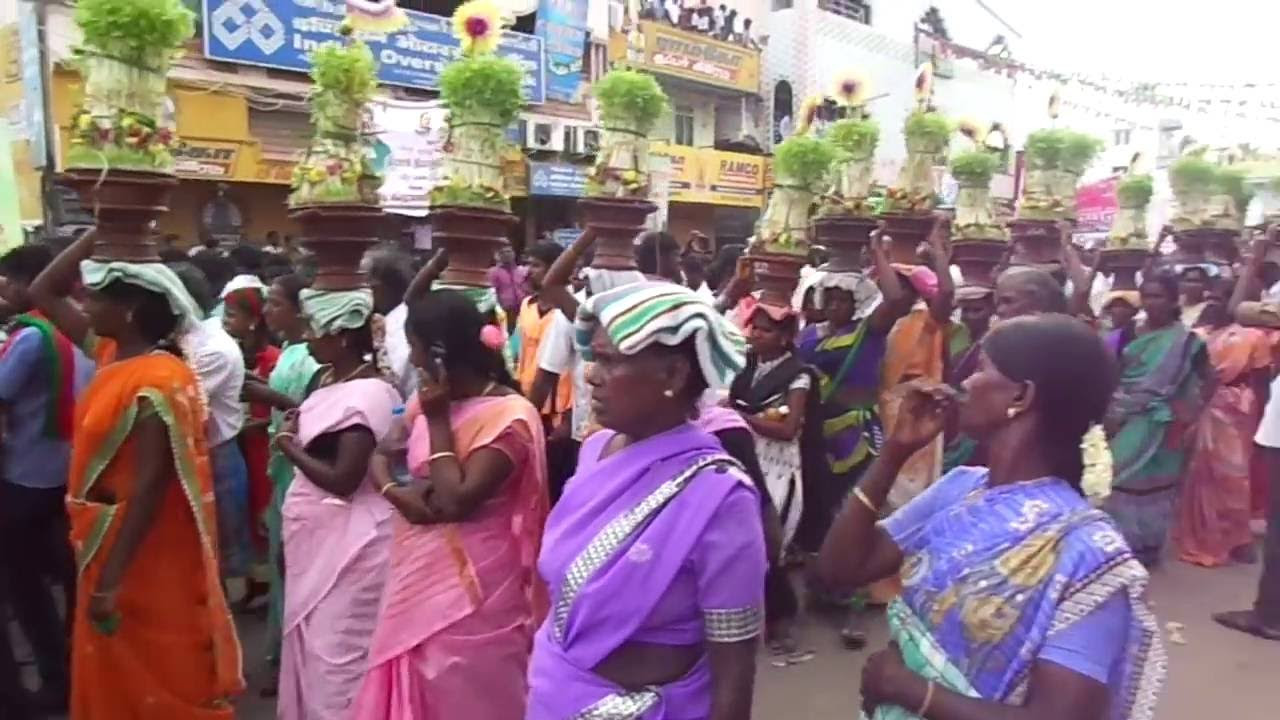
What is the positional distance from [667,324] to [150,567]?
211 centimetres

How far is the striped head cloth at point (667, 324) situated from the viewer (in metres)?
2.05

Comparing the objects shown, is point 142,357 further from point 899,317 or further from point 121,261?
point 899,317

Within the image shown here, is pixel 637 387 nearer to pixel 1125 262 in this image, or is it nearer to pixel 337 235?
pixel 337 235

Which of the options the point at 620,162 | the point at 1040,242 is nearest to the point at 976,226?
the point at 1040,242

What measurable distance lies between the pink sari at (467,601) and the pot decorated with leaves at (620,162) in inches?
75.7

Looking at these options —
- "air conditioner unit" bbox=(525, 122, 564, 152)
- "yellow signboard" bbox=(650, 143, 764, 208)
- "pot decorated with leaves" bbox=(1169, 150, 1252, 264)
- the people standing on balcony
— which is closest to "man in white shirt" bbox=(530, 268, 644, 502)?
the people standing on balcony

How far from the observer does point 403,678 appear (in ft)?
9.12

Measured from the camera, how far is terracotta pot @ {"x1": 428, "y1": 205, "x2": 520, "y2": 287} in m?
4.38

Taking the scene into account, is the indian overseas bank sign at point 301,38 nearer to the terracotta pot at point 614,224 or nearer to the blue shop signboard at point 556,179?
the blue shop signboard at point 556,179

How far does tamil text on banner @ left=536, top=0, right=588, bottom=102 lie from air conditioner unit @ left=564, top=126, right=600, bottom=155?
0.71 metres

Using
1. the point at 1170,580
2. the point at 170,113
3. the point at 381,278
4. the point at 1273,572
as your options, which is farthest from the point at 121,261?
the point at 1170,580

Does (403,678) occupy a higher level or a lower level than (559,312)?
lower

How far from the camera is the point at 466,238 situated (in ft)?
14.5

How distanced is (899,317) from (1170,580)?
8.90 feet
